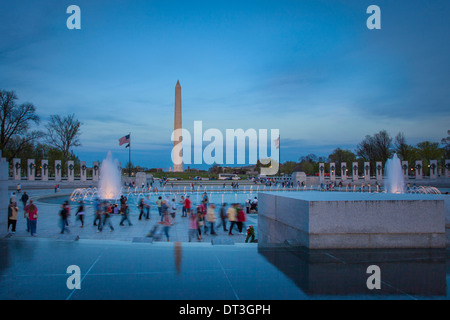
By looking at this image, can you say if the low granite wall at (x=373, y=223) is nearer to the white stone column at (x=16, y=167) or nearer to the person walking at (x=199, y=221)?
the person walking at (x=199, y=221)

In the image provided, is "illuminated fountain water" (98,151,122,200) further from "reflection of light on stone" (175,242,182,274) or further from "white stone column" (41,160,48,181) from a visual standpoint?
"reflection of light on stone" (175,242,182,274)

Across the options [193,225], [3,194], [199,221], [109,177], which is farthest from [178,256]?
[109,177]

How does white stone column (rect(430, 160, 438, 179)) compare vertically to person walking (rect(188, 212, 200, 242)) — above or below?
above

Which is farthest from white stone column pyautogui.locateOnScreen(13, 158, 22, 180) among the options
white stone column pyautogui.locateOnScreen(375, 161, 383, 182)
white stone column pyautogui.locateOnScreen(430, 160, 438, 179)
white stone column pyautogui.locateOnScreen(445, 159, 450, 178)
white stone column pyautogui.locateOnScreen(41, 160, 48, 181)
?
white stone column pyautogui.locateOnScreen(445, 159, 450, 178)

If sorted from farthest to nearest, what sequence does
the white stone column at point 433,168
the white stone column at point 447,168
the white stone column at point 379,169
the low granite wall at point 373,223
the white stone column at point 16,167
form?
the white stone column at point 379,169 → the white stone column at point 433,168 → the white stone column at point 447,168 → the white stone column at point 16,167 → the low granite wall at point 373,223

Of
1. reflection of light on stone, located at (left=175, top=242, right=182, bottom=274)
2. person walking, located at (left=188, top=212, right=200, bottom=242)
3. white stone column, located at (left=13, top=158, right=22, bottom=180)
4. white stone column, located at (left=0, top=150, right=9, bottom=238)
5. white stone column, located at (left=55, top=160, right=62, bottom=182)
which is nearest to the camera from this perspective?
reflection of light on stone, located at (left=175, top=242, right=182, bottom=274)

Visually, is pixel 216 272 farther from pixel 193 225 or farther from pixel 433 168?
pixel 433 168

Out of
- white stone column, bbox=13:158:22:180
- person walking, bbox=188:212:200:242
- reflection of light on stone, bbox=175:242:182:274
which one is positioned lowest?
person walking, bbox=188:212:200:242

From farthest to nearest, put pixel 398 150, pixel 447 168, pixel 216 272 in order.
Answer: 1. pixel 398 150
2. pixel 447 168
3. pixel 216 272

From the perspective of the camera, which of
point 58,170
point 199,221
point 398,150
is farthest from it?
point 398,150

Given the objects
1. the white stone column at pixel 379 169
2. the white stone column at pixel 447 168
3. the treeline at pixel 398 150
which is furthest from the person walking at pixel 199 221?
the treeline at pixel 398 150

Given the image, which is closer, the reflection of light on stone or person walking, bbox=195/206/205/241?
the reflection of light on stone
